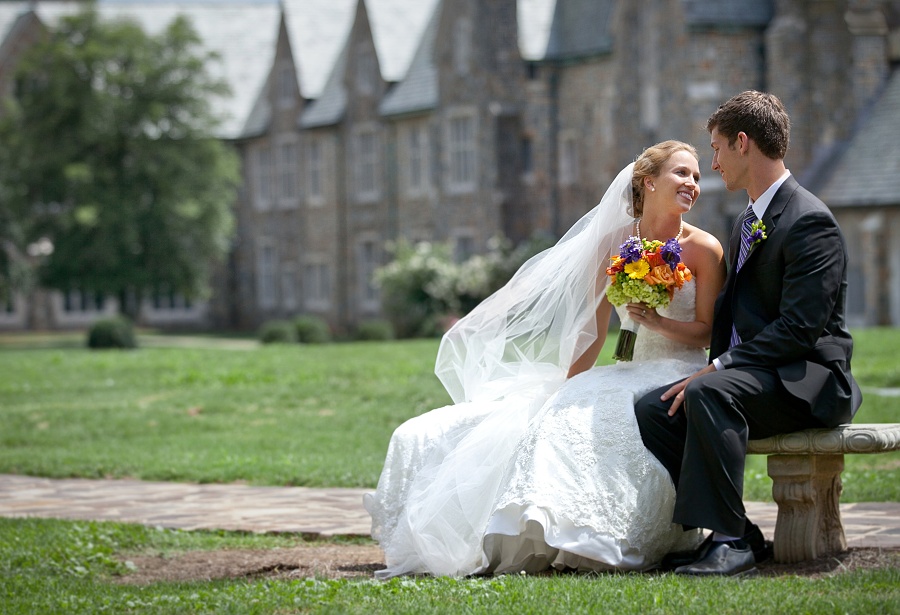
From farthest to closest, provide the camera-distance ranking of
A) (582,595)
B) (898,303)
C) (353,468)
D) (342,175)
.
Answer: (342,175) → (898,303) → (353,468) → (582,595)

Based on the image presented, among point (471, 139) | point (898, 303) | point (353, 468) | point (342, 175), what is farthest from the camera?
point (342, 175)

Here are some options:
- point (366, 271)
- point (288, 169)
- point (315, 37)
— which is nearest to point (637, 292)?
point (366, 271)

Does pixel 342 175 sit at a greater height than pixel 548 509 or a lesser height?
greater

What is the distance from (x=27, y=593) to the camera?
6711 mm

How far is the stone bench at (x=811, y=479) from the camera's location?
254 inches

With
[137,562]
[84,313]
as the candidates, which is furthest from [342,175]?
[137,562]

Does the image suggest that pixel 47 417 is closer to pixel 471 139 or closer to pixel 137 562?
pixel 137 562

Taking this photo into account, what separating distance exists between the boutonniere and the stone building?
68.4 feet

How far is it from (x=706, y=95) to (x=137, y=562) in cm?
2289

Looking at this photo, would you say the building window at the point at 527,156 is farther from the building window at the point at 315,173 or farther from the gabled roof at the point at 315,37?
the gabled roof at the point at 315,37

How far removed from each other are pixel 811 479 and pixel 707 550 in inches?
25.4

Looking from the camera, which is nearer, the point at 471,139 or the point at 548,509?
the point at 548,509

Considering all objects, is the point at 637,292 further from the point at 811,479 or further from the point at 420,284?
the point at 420,284

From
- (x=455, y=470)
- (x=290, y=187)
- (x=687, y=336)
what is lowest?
(x=455, y=470)
